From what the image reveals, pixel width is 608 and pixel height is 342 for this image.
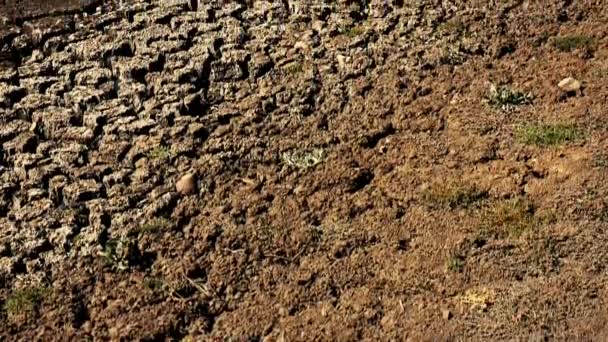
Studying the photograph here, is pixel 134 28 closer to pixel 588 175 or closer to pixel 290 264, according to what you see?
pixel 290 264

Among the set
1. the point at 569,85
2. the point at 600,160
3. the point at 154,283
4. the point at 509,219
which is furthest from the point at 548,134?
the point at 154,283

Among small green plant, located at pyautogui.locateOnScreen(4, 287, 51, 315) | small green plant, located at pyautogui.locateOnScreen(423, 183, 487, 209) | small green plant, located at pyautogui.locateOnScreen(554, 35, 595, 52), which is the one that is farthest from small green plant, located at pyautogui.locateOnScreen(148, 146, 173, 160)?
small green plant, located at pyautogui.locateOnScreen(554, 35, 595, 52)

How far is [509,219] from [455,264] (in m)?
0.56

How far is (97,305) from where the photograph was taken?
260 inches

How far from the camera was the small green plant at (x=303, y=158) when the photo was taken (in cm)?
754

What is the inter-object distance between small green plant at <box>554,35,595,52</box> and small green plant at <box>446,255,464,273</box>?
2.56 meters

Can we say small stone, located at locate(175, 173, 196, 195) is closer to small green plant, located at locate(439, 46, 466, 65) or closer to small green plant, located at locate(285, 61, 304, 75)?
small green plant, located at locate(285, 61, 304, 75)

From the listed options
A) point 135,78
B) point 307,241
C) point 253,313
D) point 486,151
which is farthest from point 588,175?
point 135,78

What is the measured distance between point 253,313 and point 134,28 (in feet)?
10.8

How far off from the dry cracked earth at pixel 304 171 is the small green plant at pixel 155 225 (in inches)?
0.6

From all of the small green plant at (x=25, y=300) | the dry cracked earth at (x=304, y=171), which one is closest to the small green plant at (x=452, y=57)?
the dry cracked earth at (x=304, y=171)

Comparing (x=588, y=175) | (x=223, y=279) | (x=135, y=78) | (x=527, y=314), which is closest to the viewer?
(x=527, y=314)

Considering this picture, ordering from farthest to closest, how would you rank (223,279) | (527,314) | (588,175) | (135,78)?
(135,78) < (588,175) < (223,279) < (527,314)

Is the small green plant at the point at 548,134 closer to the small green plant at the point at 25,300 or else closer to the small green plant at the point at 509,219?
the small green plant at the point at 509,219
